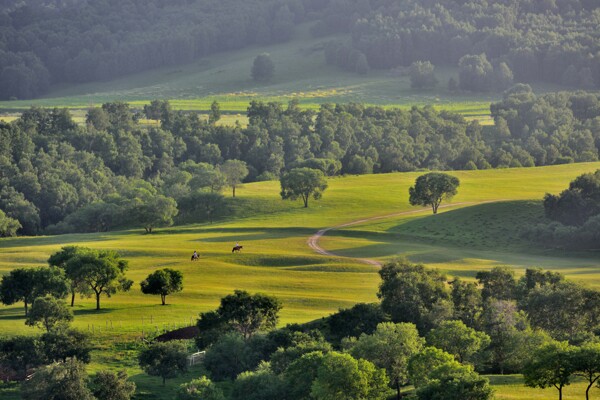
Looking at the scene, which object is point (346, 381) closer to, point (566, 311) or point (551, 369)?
point (551, 369)

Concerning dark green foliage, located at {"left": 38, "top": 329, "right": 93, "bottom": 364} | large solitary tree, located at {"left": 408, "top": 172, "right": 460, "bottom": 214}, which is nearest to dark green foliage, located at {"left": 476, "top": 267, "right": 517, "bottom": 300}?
dark green foliage, located at {"left": 38, "top": 329, "right": 93, "bottom": 364}

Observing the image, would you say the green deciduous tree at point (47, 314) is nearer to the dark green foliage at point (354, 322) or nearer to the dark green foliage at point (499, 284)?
the dark green foliage at point (354, 322)

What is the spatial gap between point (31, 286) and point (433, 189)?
66.6 m

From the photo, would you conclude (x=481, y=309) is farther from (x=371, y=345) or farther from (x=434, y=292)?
(x=371, y=345)

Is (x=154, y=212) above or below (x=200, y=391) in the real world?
above

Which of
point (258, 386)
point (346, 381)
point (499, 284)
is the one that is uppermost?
point (499, 284)

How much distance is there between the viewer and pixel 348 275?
11144 cm

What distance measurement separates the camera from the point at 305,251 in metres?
124

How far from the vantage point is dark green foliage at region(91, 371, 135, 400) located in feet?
235

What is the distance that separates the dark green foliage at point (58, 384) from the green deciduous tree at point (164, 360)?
6.47 m

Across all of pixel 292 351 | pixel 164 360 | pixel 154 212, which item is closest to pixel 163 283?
pixel 164 360

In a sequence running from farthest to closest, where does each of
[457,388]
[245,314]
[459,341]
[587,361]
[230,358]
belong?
[245,314] → [230,358] → [459,341] → [587,361] → [457,388]

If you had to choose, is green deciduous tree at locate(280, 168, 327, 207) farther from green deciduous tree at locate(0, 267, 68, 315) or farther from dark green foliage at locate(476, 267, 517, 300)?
dark green foliage at locate(476, 267, 517, 300)

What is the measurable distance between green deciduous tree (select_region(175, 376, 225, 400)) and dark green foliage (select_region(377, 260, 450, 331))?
1968 centimetres
